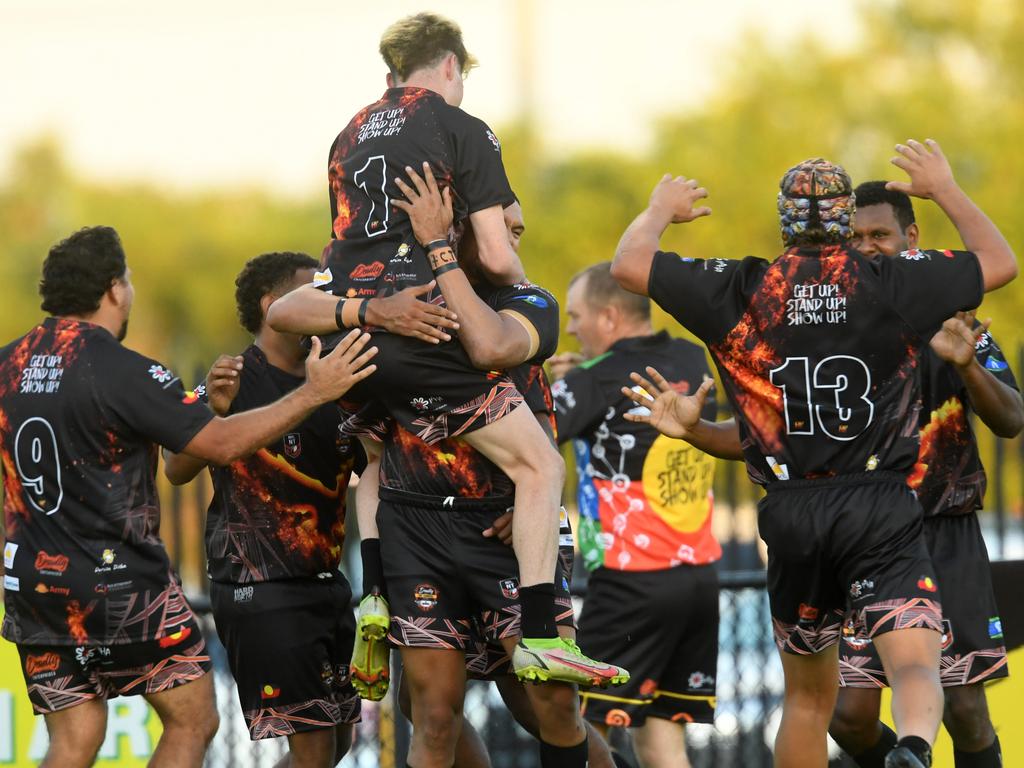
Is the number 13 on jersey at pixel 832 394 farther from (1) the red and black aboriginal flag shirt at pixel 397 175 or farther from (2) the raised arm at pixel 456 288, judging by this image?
(1) the red and black aboriginal flag shirt at pixel 397 175

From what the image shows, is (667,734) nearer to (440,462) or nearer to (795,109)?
(440,462)

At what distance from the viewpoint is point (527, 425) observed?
5172mm

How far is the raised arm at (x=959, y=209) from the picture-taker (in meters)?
5.17

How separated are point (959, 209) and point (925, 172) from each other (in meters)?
0.18

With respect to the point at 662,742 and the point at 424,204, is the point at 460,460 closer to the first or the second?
the point at 424,204

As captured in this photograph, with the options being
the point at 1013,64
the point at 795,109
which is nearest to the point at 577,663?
the point at 795,109

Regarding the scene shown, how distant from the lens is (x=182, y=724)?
5.41 meters

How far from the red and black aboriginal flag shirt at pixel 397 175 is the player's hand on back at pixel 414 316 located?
8cm

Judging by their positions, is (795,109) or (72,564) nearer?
(72,564)

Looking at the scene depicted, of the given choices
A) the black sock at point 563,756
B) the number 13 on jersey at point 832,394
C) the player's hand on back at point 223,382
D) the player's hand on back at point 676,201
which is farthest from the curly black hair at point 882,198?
the player's hand on back at point 223,382

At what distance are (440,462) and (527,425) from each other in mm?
372

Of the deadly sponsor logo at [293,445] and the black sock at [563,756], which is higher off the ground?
the deadly sponsor logo at [293,445]

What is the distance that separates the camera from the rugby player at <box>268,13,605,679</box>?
508 cm

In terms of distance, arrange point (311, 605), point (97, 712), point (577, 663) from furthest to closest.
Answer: point (311, 605) < point (97, 712) < point (577, 663)
